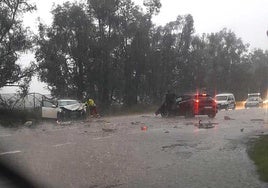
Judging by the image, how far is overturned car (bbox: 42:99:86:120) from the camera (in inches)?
1308

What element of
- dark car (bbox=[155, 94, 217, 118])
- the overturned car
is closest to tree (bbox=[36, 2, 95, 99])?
the overturned car

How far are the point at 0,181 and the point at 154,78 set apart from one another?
5579cm

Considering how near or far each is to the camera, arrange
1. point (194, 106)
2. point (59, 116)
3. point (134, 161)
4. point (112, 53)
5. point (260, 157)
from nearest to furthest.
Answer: point (260, 157) → point (134, 161) → point (59, 116) → point (194, 106) → point (112, 53)

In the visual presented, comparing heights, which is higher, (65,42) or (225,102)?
(65,42)

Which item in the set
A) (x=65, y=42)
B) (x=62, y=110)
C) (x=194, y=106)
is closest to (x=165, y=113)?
(x=194, y=106)

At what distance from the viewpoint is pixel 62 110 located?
110 feet

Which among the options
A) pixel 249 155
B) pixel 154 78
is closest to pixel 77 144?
pixel 249 155

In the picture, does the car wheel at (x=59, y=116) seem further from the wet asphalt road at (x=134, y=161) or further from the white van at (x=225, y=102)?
the white van at (x=225, y=102)

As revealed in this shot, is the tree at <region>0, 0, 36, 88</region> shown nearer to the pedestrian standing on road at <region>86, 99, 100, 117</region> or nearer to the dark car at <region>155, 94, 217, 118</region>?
the pedestrian standing on road at <region>86, 99, 100, 117</region>

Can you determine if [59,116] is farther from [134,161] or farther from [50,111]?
[134,161]

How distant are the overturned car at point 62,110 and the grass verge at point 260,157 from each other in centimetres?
1941

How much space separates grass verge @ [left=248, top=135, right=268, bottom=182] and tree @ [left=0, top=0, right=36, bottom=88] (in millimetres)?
24621

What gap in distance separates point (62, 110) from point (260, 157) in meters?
22.2

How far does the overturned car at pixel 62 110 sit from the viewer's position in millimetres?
33219
